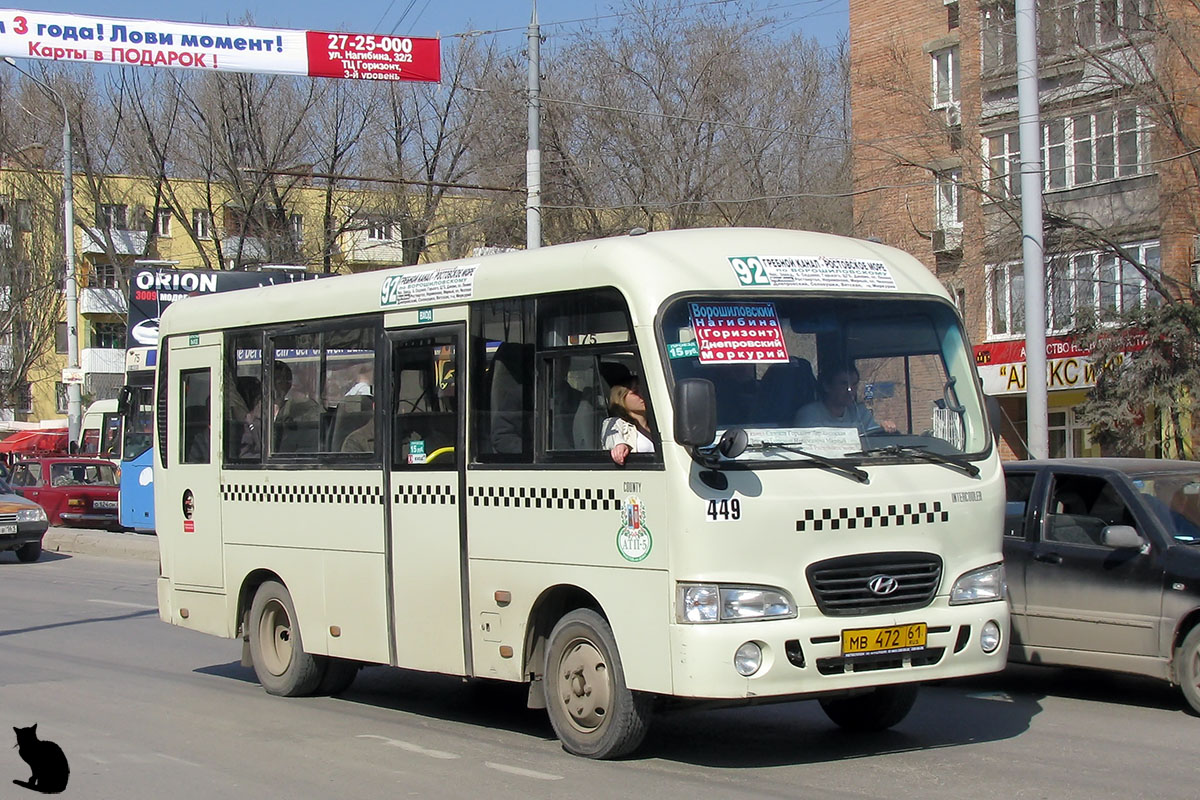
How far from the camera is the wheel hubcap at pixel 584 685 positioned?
8109 millimetres

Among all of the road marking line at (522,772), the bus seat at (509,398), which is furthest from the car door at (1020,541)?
the road marking line at (522,772)

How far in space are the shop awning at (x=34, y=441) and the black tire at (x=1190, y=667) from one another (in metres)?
52.1

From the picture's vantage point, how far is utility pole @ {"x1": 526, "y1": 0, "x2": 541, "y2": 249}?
23594 mm

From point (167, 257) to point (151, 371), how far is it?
34638 millimetres

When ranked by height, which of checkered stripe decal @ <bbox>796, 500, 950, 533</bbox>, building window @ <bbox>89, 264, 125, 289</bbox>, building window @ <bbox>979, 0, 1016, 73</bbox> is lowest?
checkered stripe decal @ <bbox>796, 500, 950, 533</bbox>

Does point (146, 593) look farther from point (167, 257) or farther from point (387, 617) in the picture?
point (167, 257)

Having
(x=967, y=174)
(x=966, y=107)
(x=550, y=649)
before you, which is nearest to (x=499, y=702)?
(x=550, y=649)

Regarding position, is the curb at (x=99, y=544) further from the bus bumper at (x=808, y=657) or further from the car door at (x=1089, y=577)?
the bus bumper at (x=808, y=657)

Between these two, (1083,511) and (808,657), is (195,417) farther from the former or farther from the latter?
(1083,511)

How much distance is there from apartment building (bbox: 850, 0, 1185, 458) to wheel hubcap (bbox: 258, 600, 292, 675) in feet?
48.2

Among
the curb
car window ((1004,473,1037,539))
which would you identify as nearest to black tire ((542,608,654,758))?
car window ((1004,473,1037,539))

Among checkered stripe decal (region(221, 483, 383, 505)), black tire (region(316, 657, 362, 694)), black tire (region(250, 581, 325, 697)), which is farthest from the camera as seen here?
black tire (region(316, 657, 362, 694))

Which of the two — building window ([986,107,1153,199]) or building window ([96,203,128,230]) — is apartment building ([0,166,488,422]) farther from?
building window ([986,107,1153,199])

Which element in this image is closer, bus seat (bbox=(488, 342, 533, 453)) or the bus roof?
the bus roof
